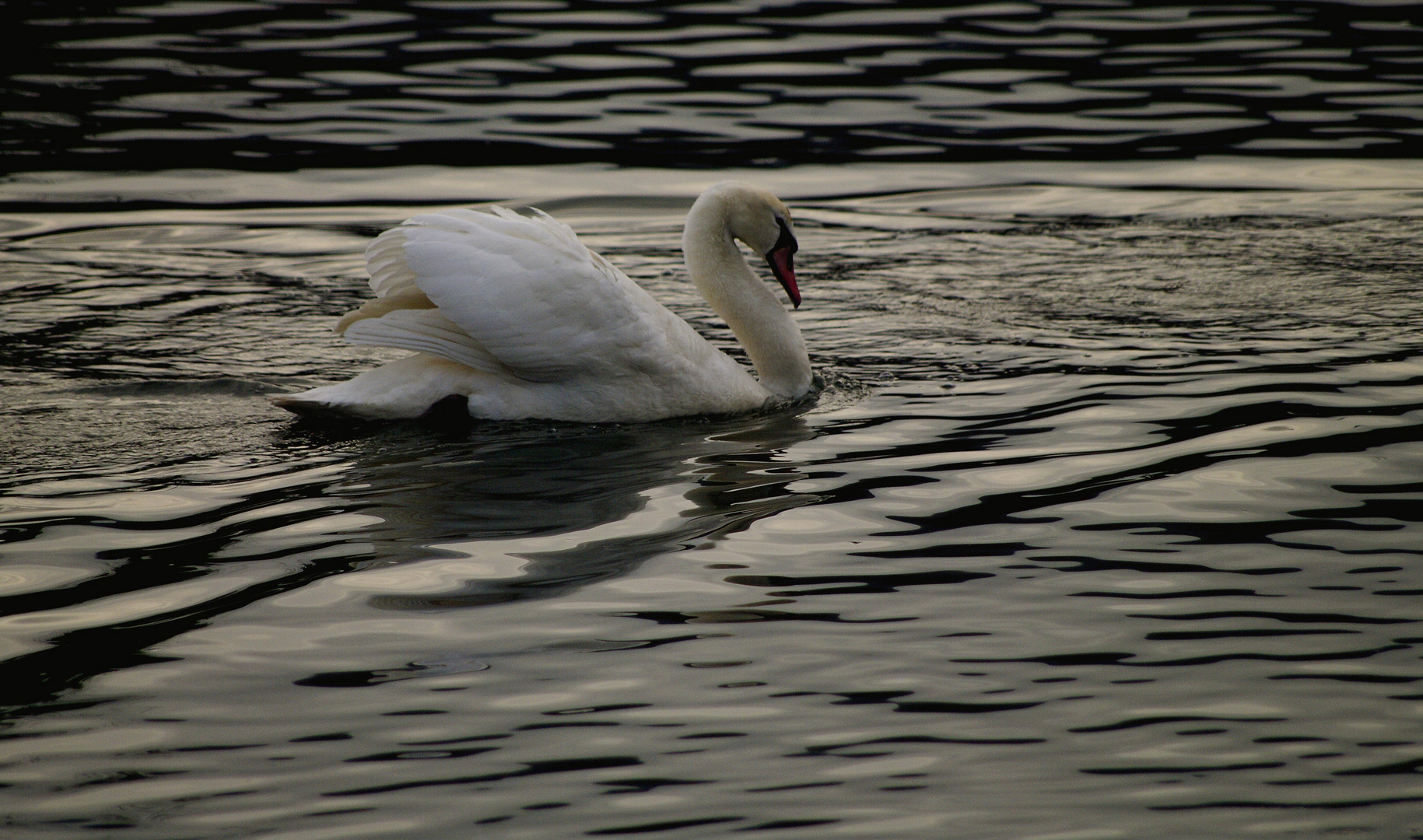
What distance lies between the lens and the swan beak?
734 centimetres

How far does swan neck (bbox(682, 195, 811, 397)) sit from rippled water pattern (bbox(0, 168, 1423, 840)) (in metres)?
0.24

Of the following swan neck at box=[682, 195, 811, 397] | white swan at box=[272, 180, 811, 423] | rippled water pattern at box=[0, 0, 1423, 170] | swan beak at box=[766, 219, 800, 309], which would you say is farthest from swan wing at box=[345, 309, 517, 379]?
rippled water pattern at box=[0, 0, 1423, 170]

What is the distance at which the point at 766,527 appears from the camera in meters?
5.23

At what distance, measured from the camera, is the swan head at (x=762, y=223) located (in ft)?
23.6

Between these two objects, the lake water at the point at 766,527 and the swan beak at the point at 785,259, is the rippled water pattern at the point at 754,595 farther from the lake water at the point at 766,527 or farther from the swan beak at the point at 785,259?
the swan beak at the point at 785,259

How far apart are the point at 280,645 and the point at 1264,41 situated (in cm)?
1501

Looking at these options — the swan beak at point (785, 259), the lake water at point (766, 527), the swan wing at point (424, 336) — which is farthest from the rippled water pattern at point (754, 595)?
the swan beak at point (785, 259)

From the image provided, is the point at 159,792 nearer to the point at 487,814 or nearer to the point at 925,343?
the point at 487,814

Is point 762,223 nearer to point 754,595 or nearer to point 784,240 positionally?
point 784,240

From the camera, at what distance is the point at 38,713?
3793mm

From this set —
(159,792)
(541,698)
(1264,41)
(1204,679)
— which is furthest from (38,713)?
(1264,41)

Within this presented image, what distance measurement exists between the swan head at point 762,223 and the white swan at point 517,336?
28.7 inches

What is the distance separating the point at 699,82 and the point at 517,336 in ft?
30.9

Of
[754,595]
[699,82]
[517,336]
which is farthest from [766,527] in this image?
[699,82]
